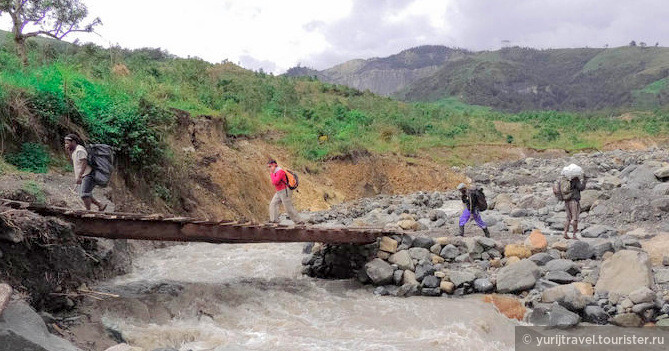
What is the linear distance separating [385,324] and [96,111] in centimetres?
882

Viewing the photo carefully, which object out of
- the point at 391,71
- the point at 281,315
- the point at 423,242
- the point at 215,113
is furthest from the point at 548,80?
the point at 281,315

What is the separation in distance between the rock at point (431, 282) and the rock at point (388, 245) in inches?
38.8

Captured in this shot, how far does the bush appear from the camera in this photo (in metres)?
10.7

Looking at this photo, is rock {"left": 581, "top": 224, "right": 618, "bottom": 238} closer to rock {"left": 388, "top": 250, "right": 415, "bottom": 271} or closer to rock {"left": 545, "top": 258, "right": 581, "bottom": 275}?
rock {"left": 545, "top": 258, "right": 581, "bottom": 275}

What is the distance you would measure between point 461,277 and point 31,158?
30.9 feet

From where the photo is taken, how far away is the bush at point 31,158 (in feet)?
35.2

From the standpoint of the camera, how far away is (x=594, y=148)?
40.5 meters

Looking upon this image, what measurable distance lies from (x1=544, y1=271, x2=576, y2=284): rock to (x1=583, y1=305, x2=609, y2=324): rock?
1.03 metres

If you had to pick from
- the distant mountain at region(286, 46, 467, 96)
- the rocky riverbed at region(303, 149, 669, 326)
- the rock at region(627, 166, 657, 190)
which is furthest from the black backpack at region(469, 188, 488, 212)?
the distant mountain at region(286, 46, 467, 96)

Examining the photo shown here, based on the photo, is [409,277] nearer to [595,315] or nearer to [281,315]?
[281,315]

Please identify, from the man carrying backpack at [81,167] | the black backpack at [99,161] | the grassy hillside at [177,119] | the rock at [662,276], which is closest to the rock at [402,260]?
the rock at [662,276]

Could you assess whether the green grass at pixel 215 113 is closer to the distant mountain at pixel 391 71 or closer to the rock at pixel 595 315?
the rock at pixel 595 315

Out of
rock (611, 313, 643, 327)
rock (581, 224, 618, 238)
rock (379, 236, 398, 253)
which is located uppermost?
rock (581, 224, 618, 238)

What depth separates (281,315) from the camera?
8.09 m
